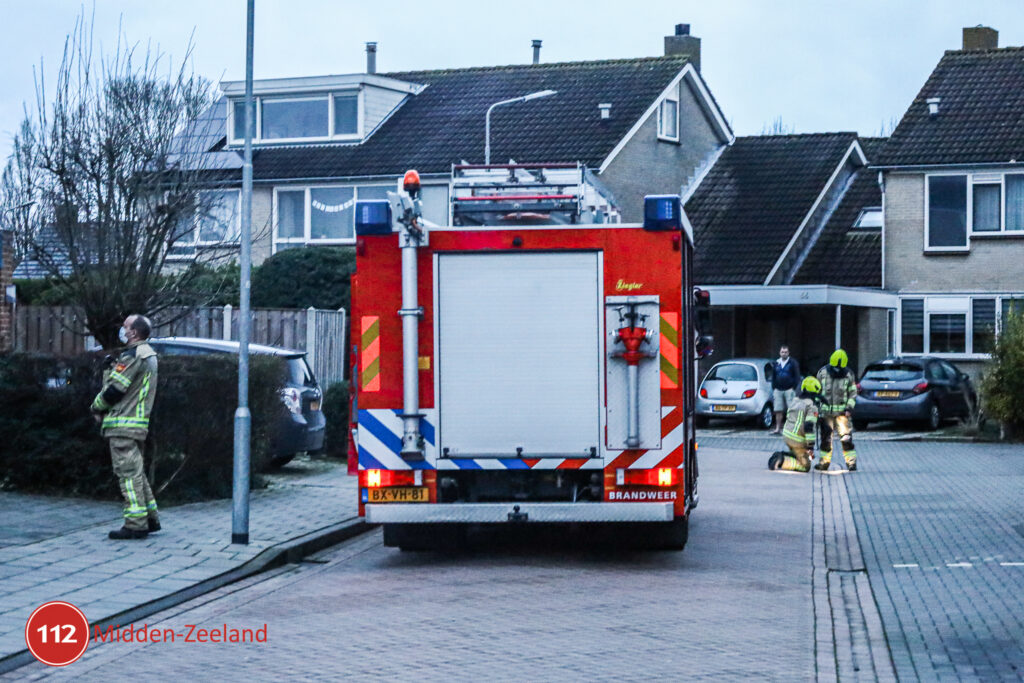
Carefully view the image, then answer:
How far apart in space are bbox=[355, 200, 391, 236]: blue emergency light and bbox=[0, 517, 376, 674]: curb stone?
102 inches

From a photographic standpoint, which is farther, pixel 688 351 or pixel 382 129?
pixel 382 129

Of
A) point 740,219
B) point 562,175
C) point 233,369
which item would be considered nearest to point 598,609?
point 562,175

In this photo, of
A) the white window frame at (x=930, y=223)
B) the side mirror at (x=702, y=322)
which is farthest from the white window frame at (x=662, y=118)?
the side mirror at (x=702, y=322)

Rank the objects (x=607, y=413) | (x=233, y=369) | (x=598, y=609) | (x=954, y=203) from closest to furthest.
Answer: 1. (x=598, y=609)
2. (x=607, y=413)
3. (x=233, y=369)
4. (x=954, y=203)

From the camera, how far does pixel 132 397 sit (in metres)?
12.5

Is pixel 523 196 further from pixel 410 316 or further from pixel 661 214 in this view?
pixel 410 316

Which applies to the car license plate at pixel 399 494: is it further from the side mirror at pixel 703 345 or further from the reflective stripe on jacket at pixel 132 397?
the side mirror at pixel 703 345

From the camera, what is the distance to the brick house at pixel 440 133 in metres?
40.2

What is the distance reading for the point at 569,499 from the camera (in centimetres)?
1175

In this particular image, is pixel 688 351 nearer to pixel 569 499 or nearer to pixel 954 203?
pixel 569 499

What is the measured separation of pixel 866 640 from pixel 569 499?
3158mm

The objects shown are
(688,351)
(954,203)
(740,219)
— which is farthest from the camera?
(740,219)

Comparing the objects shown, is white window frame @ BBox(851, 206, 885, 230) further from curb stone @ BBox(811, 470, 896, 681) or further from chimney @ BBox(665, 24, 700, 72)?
curb stone @ BBox(811, 470, 896, 681)

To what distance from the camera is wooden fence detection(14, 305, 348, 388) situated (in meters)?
23.5
